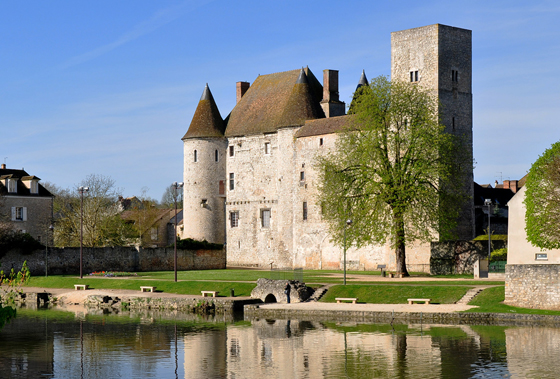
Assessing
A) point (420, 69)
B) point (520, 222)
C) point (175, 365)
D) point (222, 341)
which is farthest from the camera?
point (420, 69)

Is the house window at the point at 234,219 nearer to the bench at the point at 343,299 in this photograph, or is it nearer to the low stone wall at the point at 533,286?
the bench at the point at 343,299

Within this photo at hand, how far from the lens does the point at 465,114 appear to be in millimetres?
54031

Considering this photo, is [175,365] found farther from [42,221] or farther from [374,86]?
[42,221]

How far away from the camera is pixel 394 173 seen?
46719 millimetres

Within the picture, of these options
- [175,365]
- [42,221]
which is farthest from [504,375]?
[42,221]

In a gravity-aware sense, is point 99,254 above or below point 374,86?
below

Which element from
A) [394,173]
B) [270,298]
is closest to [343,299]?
[270,298]

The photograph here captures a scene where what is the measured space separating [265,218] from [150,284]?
69.9 ft

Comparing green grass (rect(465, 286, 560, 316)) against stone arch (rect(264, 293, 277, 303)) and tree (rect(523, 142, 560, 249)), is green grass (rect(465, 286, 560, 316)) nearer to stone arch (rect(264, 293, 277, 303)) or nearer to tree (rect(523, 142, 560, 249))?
tree (rect(523, 142, 560, 249))

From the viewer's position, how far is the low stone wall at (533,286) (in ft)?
105

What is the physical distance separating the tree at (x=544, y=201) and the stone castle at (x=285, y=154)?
15.8 metres

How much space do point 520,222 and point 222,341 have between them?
53.8 ft

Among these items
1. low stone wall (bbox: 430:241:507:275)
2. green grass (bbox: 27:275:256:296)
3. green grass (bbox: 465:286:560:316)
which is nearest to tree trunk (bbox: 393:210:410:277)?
low stone wall (bbox: 430:241:507:275)

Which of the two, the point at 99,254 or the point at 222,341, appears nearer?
the point at 222,341
